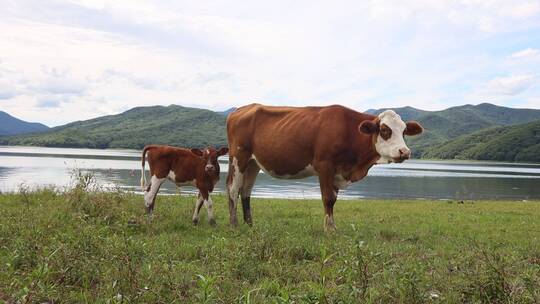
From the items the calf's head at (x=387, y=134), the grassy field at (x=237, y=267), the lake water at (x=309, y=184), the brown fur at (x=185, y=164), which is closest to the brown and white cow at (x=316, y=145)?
the calf's head at (x=387, y=134)

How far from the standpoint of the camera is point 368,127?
9.98m

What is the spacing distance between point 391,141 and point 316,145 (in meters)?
1.55

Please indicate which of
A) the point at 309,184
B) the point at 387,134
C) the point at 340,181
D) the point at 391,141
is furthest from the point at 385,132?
the point at 309,184

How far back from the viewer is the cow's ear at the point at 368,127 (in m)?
9.94

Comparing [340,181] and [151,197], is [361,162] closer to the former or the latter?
[340,181]

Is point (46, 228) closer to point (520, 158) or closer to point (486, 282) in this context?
point (486, 282)

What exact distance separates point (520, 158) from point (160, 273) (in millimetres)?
211601

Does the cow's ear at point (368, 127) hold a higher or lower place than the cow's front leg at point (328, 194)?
higher

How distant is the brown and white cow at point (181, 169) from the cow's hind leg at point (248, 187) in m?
0.83

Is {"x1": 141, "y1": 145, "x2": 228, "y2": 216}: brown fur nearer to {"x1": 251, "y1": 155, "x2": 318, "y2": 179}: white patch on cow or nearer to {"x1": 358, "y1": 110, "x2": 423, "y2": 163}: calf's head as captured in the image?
{"x1": 251, "y1": 155, "x2": 318, "y2": 179}: white patch on cow

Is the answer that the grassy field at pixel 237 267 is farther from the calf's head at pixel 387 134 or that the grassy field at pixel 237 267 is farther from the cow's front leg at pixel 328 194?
the calf's head at pixel 387 134

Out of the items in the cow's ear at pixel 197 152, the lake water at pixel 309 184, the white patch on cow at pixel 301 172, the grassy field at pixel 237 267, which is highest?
the cow's ear at pixel 197 152

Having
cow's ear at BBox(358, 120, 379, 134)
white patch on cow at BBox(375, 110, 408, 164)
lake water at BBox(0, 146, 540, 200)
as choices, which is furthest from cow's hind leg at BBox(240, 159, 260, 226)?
lake water at BBox(0, 146, 540, 200)

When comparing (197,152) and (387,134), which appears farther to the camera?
(197,152)
